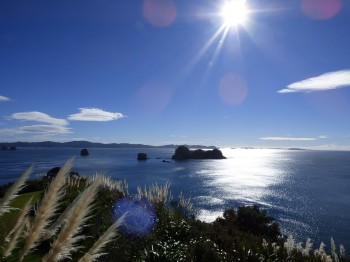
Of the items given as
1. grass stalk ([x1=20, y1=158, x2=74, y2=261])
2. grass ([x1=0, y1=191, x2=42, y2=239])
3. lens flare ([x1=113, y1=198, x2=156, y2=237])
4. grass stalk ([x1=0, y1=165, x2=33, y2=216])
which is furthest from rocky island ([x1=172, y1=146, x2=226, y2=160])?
grass stalk ([x1=20, y1=158, x2=74, y2=261])

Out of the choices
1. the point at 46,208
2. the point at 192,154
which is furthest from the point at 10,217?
the point at 192,154

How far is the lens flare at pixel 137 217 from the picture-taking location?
9.38 m

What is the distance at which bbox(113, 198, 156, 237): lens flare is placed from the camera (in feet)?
30.8

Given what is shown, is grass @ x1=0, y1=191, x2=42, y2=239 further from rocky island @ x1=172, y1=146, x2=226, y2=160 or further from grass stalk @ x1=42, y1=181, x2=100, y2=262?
rocky island @ x1=172, y1=146, x2=226, y2=160

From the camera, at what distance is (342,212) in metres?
50.5

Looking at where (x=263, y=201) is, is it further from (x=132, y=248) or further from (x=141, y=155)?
(x=141, y=155)

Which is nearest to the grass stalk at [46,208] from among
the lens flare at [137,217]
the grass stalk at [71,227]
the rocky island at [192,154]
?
the grass stalk at [71,227]

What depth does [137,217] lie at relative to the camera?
32.2 feet

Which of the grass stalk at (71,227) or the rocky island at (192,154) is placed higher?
the rocky island at (192,154)

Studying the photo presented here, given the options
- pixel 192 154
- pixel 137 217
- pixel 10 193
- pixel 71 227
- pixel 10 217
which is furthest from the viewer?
pixel 192 154

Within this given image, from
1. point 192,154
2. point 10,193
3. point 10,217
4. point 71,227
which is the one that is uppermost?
point 192,154

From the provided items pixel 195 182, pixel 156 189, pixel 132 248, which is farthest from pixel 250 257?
pixel 195 182

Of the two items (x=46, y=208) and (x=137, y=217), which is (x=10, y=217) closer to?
(x=137, y=217)

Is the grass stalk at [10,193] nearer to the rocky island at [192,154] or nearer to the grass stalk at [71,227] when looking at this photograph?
the grass stalk at [71,227]
